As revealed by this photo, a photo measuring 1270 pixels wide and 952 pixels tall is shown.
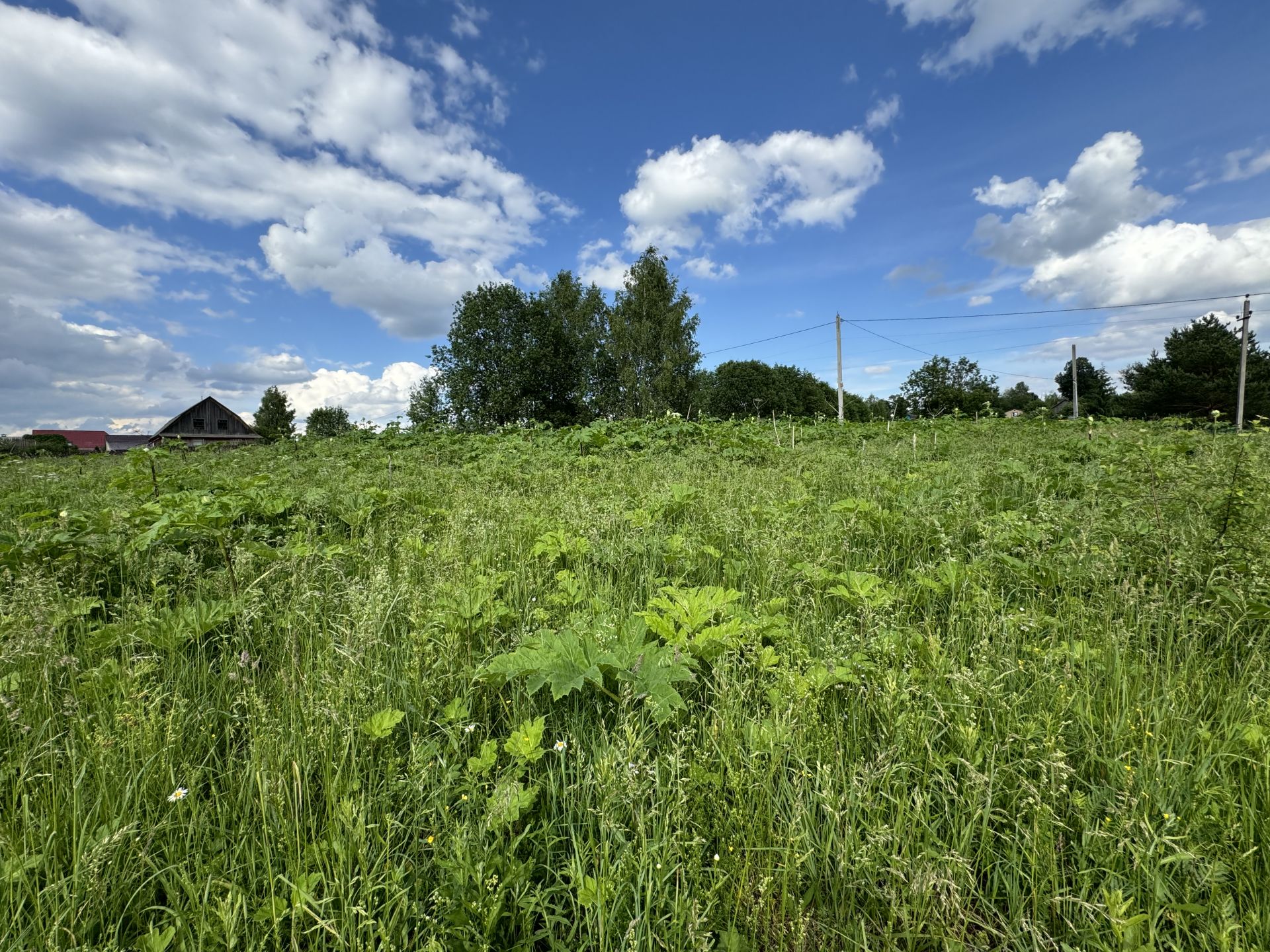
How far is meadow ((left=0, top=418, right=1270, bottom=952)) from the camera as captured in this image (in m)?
1.42

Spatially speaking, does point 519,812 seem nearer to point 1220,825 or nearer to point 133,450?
point 1220,825

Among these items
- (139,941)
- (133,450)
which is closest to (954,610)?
(139,941)

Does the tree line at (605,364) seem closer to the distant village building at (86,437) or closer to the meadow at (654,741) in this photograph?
the meadow at (654,741)

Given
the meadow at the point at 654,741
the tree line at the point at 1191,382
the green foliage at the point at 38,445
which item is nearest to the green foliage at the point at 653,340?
the tree line at the point at 1191,382

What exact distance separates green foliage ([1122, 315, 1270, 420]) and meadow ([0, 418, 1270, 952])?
5825 cm

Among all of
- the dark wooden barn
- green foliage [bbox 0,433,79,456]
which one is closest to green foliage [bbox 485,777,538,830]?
green foliage [bbox 0,433,79,456]

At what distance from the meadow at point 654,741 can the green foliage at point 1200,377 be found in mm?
58255

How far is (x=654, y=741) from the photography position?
2.03 metres

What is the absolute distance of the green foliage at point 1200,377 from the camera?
153ft

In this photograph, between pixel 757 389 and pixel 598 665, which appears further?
pixel 757 389

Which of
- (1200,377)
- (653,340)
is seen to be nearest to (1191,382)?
(1200,377)

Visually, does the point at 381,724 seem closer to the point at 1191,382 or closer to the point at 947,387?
the point at 1191,382

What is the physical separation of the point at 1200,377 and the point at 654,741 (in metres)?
70.6

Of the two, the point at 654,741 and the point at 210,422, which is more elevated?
the point at 210,422
